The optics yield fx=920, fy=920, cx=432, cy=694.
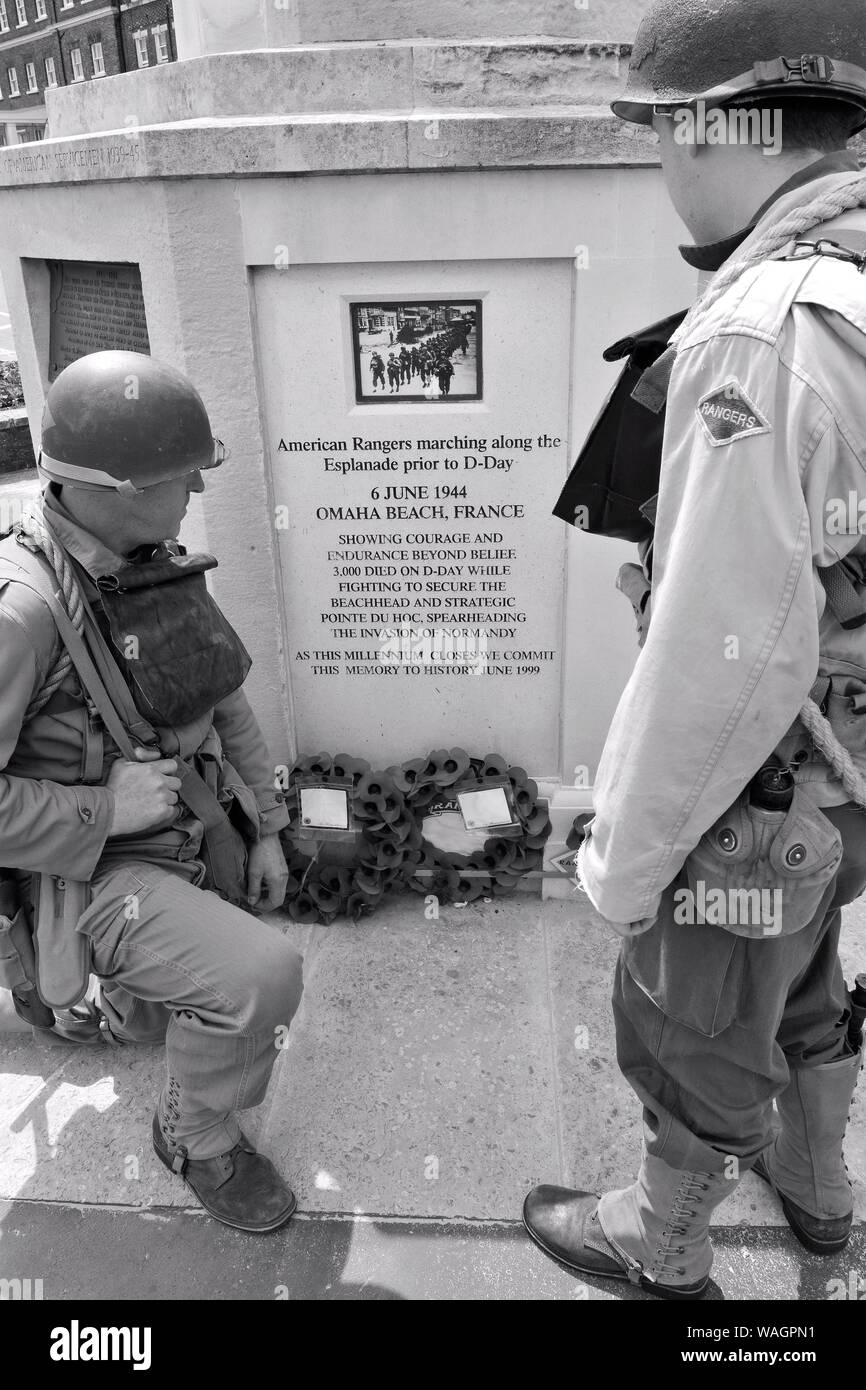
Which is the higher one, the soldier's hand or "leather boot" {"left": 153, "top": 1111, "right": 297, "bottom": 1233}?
the soldier's hand

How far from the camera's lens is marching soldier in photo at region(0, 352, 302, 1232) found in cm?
202

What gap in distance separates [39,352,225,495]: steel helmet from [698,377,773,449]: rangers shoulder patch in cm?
125

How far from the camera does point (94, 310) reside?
3588 millimetres

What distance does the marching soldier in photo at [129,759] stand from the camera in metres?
2.02

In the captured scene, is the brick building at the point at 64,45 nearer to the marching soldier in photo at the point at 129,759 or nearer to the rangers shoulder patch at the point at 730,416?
the marching soldier in photo at the point at 129,759

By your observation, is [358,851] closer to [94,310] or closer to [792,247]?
[94,310]

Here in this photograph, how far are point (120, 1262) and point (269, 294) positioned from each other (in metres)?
2.88

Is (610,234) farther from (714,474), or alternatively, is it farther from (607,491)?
(714,474)

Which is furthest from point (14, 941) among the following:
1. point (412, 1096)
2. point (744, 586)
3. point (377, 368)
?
point (377, 368)

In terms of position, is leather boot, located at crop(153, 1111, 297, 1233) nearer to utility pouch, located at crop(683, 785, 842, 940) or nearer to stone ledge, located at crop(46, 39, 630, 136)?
utility pouch, located at crop(683, 785, 842, 940)

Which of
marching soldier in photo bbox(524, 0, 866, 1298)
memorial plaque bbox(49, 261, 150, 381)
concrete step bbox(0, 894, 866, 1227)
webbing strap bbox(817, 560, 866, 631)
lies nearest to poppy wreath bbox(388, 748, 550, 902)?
concrete step bbox(0, 894, 866, 1227)

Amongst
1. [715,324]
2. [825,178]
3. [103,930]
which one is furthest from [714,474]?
[103,930]

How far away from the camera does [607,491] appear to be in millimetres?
2035

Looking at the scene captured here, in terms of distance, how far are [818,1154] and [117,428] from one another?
2.33 metres
